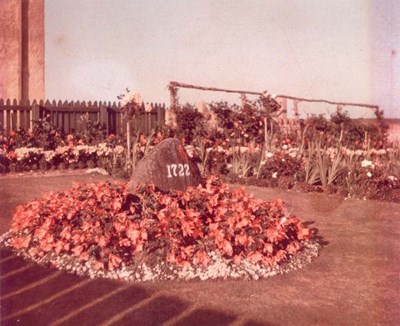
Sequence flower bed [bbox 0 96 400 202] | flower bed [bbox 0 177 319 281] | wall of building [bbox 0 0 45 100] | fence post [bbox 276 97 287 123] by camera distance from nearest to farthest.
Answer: flower bed [bbox 0 177 319 281], flower bed [bbox 0 96 400 202], fence post [bbox 276 97 287 123], wall of building [bbox 0 0 45 100]

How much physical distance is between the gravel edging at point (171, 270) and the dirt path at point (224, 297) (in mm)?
103

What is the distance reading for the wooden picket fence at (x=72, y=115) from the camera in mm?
13133

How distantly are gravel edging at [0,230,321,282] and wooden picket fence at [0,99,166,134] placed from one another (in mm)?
8383

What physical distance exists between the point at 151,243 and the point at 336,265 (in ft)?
5.89

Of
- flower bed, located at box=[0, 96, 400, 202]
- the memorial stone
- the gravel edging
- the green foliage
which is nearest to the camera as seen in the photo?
the gravel edging

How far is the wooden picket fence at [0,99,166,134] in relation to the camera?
13133 millimetres

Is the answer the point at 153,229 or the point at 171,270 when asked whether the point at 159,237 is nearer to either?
the point at 153,229

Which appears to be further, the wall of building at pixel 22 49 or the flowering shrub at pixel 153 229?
the wall of building at pixel 22 49

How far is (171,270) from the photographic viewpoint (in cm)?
429

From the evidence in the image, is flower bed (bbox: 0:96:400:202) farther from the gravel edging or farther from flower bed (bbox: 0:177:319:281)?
the gravel edging

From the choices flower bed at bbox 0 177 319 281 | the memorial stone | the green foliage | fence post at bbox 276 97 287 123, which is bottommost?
flower bed at bbox 0 177 319 281

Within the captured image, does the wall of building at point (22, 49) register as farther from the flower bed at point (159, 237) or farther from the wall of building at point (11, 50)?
the flower bed at point (159, 237)

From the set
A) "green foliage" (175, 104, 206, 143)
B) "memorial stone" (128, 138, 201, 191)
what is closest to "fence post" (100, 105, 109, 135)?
"green foliage" (175, 104, 206, 143)

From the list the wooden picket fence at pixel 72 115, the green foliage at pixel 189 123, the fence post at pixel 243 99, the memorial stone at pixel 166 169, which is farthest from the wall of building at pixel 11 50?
the memorial stone at pixel 166 169
